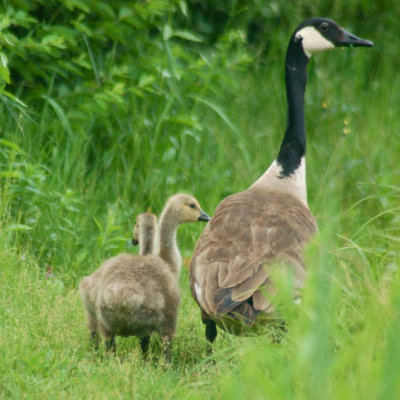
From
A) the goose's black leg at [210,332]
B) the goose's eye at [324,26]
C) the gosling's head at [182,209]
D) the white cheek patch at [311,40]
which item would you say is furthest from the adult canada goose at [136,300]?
the goose's eye at [324,26]

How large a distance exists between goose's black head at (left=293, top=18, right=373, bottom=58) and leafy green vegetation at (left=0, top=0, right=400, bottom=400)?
87cm

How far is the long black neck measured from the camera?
639 centimetres

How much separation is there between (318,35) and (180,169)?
1770 mm

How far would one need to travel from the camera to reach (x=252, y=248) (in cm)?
488

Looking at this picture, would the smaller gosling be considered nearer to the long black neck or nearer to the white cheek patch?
the long black neck

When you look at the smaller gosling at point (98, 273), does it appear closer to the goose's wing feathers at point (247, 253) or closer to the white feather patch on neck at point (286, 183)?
the goose's wing feathers at point (247, 253)

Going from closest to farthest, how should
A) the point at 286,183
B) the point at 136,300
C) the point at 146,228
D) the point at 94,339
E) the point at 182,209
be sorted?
the point at 136,300
the point at 94,339
the point at 146,228
the point at 182,209
the point at 286,183

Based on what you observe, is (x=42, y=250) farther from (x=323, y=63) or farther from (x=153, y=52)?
(x=323, y=63)

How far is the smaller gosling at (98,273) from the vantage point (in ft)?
16.9

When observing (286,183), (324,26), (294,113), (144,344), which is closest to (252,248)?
(144,344)

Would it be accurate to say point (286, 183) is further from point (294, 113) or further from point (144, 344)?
point (144, 344)

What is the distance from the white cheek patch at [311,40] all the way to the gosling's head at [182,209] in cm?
176

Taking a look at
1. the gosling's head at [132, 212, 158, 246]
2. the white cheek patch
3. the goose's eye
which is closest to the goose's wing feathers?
the gosling's head at [132, 212, 158, 246]

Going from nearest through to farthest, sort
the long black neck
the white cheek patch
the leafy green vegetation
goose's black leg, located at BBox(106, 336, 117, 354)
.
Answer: the leafy green vegetation → goose's black leg, located at BBox(106, 336, 117, 354) → the long black neck → the white cheek patch
